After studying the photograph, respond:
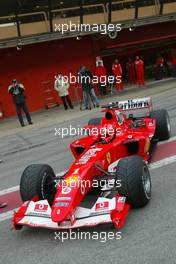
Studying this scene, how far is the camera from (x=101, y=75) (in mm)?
21500

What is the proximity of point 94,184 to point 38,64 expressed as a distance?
1591 cm

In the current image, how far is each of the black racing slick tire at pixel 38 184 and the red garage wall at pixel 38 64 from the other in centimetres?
1470

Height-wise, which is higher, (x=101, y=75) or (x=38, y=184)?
(x=38, y=184)

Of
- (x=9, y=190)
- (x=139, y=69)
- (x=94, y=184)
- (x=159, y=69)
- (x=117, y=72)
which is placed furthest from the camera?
(x=159, y=69)

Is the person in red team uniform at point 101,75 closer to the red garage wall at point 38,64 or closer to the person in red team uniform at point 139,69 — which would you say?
the red garage wall at point 38,64

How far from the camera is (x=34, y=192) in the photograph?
6.11 meters

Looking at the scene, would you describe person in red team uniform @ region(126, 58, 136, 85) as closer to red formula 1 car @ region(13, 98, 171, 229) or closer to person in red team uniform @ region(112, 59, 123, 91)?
person in red team uniform @ region(112, 59, 123, 91)

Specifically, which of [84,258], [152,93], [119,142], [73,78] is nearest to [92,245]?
[84,258]

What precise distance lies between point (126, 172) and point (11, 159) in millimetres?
5867

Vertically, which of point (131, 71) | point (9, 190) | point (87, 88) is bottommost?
point (131, 71)

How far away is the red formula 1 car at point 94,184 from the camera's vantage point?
5371mm
